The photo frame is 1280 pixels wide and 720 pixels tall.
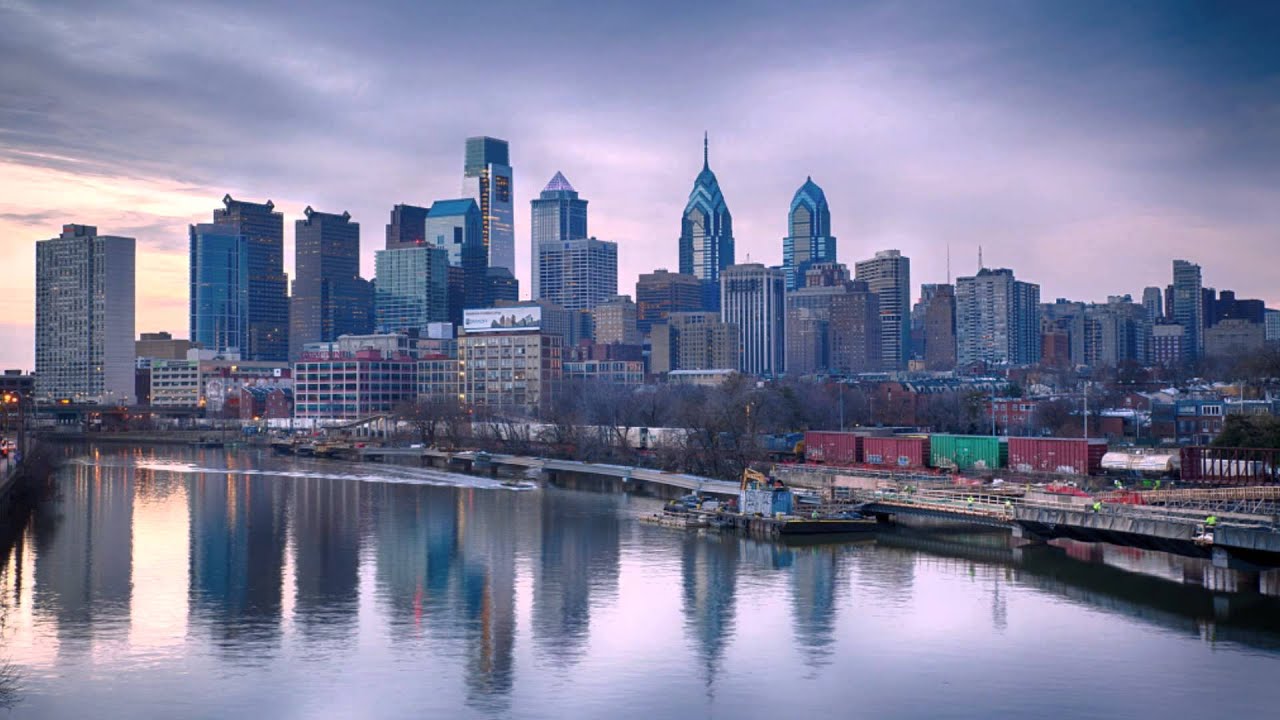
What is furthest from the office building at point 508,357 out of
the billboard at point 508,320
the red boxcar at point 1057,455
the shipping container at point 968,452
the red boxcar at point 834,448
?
the red boxcar at point 1057,455

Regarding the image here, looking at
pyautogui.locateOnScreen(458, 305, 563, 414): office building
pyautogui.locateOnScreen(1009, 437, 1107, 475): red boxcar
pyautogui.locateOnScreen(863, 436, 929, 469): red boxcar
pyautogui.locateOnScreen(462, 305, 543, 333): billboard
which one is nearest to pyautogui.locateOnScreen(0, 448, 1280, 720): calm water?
pyautogui.locateOnScreen(1009, 437, 1107, 475): red boxcar

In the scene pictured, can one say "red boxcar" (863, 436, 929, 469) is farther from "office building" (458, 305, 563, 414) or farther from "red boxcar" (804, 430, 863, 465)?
"office building" (458, 305, 563, 414)

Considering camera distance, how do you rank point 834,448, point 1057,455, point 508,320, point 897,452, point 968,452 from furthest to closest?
point 508,320 < point 834,448 < point 897,452 < point 968,452 < point 1057,455

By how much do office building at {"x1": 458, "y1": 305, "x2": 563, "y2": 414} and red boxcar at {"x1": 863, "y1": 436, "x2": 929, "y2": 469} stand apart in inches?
3806

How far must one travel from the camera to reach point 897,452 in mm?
78375

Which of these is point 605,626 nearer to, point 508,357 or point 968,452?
point 968,452

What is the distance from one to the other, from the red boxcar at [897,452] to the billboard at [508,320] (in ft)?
346

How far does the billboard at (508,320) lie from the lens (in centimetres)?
18262

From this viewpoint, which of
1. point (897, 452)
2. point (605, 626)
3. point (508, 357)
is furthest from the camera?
point (508, 357)

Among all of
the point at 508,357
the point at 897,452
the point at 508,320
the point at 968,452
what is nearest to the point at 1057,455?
the point at 968,452

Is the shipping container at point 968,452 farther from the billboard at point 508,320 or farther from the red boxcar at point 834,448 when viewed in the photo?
the billboard at point 508,320

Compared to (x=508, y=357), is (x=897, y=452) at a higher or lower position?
lower

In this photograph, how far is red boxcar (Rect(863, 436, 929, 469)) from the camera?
77438 mm

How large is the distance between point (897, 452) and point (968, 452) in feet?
16.7
